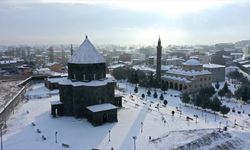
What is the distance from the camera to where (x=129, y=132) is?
22.1 meters

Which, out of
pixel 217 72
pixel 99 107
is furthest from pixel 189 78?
pixel 99 107

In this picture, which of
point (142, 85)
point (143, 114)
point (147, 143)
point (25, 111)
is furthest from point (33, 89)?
point (147, 143)

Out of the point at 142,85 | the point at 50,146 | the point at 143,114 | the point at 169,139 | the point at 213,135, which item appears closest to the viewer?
the point at 50,146

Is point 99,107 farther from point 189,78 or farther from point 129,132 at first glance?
point 189,78

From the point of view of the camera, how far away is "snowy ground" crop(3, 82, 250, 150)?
19.6 metres

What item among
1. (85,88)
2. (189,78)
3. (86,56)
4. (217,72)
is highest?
(86,56)

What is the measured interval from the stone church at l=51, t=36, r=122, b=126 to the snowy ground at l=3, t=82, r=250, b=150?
1.31 meters

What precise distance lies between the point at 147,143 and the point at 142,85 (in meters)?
30.8

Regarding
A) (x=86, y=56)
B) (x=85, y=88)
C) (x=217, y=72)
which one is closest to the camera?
(x=85, y=88)

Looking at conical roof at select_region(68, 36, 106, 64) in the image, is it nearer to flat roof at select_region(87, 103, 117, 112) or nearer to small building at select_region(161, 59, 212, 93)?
flat roof at select_region(87, 103, 117, 112)

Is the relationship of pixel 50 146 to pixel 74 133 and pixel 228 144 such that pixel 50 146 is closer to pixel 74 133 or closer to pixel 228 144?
pixel 74 133

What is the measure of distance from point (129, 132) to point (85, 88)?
8544 mm

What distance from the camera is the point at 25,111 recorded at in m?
29.4

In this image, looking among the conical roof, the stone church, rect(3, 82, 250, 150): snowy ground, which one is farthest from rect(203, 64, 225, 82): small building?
the conical roof
